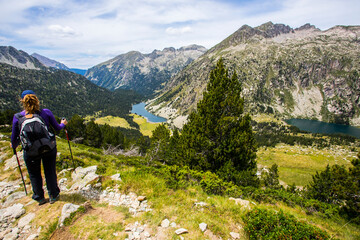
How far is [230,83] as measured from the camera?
16.6 metres

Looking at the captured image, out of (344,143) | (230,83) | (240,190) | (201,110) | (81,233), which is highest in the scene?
(230,83)

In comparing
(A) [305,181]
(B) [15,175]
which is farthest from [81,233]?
(A) [305,181]

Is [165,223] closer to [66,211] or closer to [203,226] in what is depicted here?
[203,226]

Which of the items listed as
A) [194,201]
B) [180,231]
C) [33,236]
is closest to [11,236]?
[33,236]

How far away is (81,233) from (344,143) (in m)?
255

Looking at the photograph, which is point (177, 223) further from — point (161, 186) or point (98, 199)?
point (98, 199)

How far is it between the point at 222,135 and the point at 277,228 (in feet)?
34.9

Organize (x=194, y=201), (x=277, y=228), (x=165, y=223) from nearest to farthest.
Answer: (x=277, y=228)
(x=165, y=223)
(x=194, y=201)

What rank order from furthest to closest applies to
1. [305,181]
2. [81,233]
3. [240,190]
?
[305,181] < [240,190] < [81,233]

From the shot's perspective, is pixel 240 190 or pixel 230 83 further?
pixel 230 83

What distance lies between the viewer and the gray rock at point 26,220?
607cm

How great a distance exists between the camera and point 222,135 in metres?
16.1

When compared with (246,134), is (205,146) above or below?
below

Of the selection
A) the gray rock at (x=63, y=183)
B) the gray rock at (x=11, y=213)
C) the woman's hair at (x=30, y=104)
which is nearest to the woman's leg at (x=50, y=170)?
the gray rock at (x=11, y=213)
